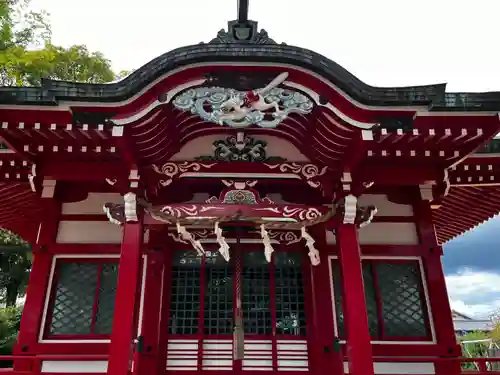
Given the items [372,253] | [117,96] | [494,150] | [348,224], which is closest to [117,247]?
[117,96]

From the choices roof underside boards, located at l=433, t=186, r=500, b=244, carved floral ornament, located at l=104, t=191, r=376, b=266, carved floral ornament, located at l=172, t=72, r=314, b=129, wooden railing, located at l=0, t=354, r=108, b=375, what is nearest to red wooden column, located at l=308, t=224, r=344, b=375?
carved floral ornament, located at l=104, t=191, r=376, b=266

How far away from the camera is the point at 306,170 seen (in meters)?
6.68

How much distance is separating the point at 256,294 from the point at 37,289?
3735mm

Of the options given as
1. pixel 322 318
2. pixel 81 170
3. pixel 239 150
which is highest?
pixel 239 150

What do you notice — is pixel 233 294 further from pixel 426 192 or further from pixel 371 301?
pixel 426 192

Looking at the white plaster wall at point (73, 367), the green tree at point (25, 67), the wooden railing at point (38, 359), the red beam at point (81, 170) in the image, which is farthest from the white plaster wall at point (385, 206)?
the green tree at point (25, 67)

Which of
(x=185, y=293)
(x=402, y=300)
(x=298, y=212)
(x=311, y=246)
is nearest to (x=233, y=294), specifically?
(x=185, y=293)

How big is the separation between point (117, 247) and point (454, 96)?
19.4 feet

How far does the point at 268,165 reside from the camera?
21.7 ft

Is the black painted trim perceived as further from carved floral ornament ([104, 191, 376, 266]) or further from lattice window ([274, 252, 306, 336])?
lattice window ([274, 252, 306, 336])

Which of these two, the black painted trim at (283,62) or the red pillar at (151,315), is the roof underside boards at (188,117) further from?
the red pillar at (151,315)

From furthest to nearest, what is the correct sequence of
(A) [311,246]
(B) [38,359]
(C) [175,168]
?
(C) [175,168] → (B) [38,359] → (A) [311,246]

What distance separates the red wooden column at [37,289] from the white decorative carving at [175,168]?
241 centimetres

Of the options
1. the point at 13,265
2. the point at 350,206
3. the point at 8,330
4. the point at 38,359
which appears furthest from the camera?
the point at 13,265
